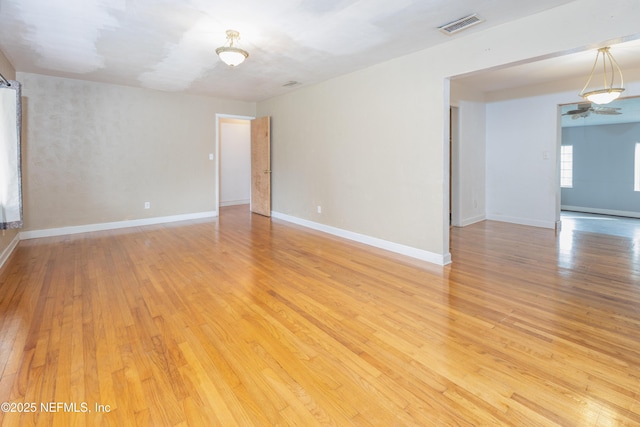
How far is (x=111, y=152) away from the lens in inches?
221

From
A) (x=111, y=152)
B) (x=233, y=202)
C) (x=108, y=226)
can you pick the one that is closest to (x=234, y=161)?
(x=233, y=202)

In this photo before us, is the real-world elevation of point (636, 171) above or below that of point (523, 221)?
above

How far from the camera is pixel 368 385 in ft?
5.62

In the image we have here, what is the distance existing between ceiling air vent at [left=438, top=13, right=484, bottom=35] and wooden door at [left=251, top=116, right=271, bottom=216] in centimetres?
419

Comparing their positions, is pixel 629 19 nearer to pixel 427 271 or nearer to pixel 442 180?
pixel 442 180

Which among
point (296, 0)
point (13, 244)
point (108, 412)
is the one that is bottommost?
point (108, 412)

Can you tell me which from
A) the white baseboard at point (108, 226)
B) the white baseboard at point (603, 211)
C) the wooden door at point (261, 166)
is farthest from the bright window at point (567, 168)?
the white baseboard at point (108, 226)

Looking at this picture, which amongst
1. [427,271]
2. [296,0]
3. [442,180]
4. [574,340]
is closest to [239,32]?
[296,0]

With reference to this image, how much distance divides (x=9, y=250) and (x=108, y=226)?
1587 mm

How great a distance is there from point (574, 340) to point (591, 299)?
0.91 metres

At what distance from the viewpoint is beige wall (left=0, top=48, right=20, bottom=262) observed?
384 centimetres

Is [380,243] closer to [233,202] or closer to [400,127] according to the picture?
[400,127]

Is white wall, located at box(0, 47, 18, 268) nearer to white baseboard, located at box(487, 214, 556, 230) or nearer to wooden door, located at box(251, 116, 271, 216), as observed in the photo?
wooden door, located at box(251, 116, 271, 216)

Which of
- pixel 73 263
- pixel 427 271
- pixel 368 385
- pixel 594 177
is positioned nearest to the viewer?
pixel 368 385
